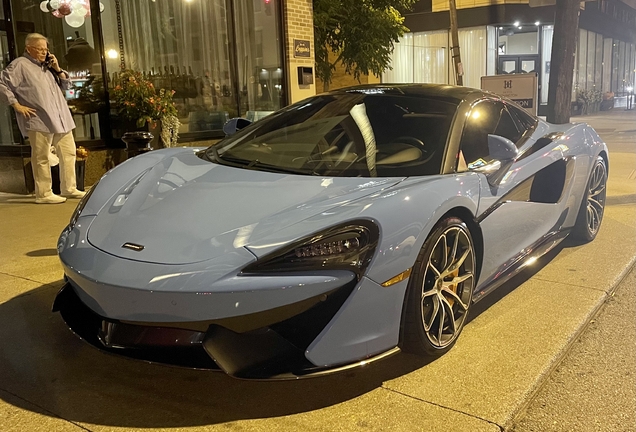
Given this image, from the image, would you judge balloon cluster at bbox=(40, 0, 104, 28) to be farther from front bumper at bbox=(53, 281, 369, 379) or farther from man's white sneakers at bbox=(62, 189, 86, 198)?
front bumper at bbox=(53, 281, 369, 379)

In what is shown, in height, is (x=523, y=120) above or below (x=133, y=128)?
above

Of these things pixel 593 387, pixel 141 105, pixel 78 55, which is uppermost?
pixel 78 55

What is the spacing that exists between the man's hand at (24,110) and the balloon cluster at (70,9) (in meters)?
2.04

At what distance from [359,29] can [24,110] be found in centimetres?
911

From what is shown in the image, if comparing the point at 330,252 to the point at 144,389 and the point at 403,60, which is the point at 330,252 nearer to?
the point at 144,389

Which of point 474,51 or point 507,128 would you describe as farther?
point 474,51

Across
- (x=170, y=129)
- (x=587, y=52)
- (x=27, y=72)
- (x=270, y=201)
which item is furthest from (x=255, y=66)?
(x=587, y=52)

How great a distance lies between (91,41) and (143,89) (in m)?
1.01

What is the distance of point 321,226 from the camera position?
243 cm

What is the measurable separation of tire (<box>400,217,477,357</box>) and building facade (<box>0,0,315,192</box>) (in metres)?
6.38

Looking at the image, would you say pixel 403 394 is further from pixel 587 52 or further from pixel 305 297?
pixel 587 52

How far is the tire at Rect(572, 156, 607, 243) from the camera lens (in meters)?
4.76

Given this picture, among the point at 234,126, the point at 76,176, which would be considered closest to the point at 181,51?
the point at 76,176

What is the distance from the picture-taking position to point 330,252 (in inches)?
93.9
